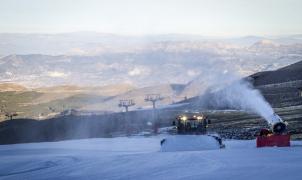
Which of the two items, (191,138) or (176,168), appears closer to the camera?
(176,168)

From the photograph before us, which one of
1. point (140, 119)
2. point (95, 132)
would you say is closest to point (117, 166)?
point (95, 132)

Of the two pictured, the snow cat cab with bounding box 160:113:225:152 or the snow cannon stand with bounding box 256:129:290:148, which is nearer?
the snow cannon stand with bounding box 256:129:290:148

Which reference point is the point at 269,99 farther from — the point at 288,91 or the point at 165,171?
the point at 165,171

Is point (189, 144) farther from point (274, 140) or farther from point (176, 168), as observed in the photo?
Result: point (176, 168)

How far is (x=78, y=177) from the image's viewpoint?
22766 millimetres

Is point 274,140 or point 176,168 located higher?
point 274,140

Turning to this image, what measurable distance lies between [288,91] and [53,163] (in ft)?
393

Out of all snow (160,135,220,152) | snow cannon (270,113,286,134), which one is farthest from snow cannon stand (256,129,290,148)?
snow (160,135,220,152)

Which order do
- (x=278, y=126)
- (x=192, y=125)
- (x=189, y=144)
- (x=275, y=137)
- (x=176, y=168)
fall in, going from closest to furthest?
(x=176, y=168), (x=275, y=137), (x=189, y=144), (x=278, y=126), (x=192, y=125)

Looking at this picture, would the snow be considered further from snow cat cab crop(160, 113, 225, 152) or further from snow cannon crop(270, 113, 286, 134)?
snow cannon crop(270, 113, 286, 134)

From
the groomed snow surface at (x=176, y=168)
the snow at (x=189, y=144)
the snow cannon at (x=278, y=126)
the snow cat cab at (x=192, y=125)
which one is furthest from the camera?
the snow cat cab at (x=192, y=125)

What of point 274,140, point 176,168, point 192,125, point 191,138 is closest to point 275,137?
point 274,140

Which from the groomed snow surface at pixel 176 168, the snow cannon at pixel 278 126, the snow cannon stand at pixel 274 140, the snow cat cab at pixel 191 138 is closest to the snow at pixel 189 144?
the snow cat cab at pixel 191 138

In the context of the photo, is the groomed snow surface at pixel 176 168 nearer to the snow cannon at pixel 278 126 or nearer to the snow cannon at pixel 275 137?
the snow cannon at pixel 275 137
